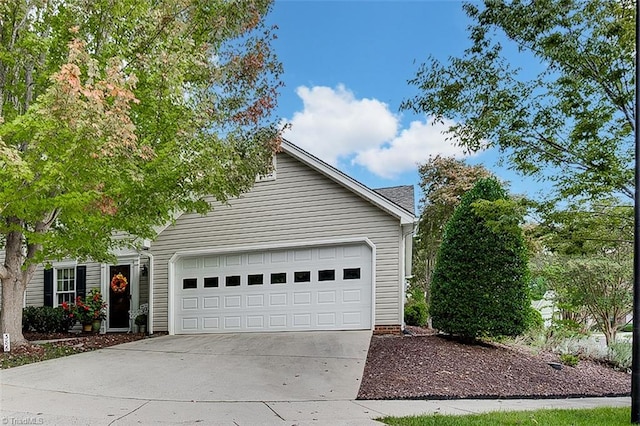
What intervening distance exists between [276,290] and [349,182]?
133 inches

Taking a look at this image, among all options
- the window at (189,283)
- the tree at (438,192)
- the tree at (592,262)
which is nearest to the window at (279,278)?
the window at (189,283)

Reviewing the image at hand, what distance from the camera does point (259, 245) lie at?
12883mm

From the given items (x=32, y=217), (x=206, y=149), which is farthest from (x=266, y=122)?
(x=32, y=217)

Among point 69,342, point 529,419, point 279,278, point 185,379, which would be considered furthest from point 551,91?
point 69,342

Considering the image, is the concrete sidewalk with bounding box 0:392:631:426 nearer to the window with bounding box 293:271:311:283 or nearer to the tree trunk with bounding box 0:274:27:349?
the tree trunk with bounding box 0:274:27:349

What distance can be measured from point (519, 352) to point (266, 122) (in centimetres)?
727

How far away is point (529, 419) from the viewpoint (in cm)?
523

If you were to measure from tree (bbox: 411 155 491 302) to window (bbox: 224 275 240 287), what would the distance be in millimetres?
8937

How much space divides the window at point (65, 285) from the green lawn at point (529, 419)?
13003 millimetres

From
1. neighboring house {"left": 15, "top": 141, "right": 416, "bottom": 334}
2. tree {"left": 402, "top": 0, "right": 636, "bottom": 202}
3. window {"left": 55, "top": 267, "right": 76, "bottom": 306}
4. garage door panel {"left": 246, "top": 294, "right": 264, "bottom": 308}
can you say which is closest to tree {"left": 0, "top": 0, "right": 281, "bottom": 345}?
neighboring house {"left": 15, "top": 141, "right": 416, "bottom": 334}

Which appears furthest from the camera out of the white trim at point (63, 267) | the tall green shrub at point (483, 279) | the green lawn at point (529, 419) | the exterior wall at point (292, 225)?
the white trim at point (63, 267)

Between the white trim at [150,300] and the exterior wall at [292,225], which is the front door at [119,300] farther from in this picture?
the exterior wall at [292,225]

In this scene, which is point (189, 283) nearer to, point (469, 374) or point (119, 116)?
point (119, 116)

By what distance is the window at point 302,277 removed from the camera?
12.4 m
